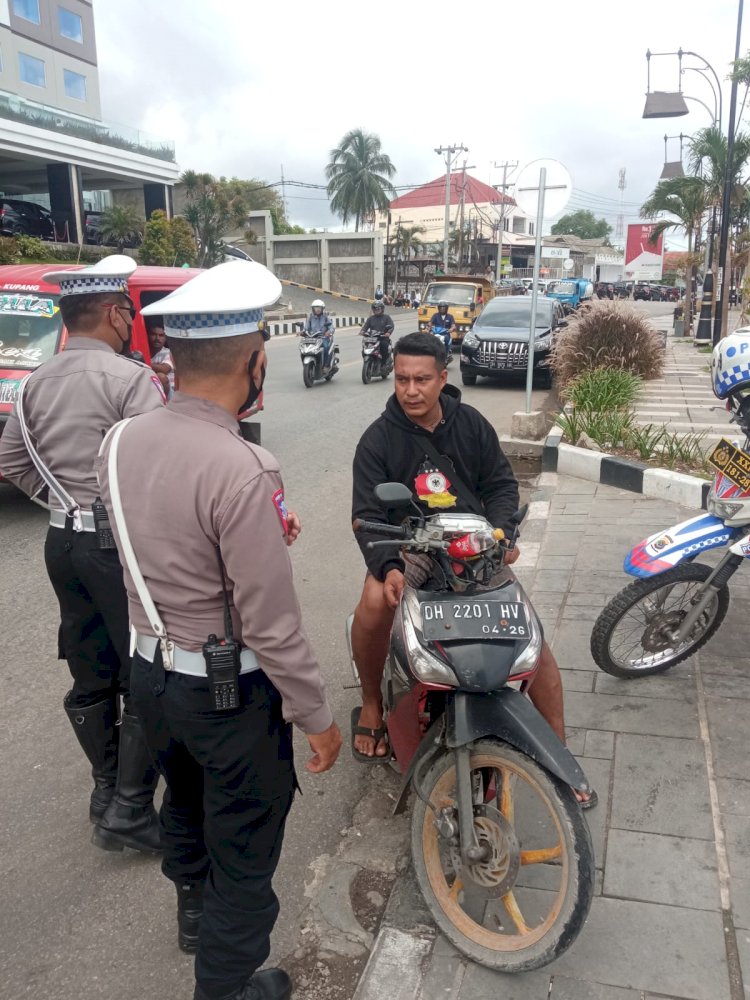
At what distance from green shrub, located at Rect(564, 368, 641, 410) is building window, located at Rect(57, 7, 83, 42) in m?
41.6

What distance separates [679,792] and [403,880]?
3.54ft

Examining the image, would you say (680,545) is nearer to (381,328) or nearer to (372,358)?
(372,358)

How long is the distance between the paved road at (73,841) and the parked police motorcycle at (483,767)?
23.8 inches

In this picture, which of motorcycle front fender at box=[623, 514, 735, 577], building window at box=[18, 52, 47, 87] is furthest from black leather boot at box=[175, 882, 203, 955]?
building window at box=[18, 52, 47, 87]

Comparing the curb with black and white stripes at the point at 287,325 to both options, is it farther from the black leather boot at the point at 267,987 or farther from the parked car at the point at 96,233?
the black leather boot at the point at 267,987

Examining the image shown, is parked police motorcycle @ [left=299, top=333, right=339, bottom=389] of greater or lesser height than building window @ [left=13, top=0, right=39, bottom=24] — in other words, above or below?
below

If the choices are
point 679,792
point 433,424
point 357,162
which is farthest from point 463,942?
point 357,162

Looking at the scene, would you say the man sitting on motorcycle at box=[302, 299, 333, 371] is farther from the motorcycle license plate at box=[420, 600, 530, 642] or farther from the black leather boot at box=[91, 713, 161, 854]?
the motorcycle license plate at box=[420, 600, 530, 642]

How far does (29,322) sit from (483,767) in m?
6.49

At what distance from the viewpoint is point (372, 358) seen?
15297 mm

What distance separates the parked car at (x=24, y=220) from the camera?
28.1 m

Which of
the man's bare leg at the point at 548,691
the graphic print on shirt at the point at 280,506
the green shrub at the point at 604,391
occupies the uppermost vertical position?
the graphic print on shirt at the point at 280,506

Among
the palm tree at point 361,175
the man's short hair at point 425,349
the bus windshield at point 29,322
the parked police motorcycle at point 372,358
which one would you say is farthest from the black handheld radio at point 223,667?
the palm tree at point 361,175

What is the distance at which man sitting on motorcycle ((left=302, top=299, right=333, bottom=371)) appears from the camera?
47.7ft
